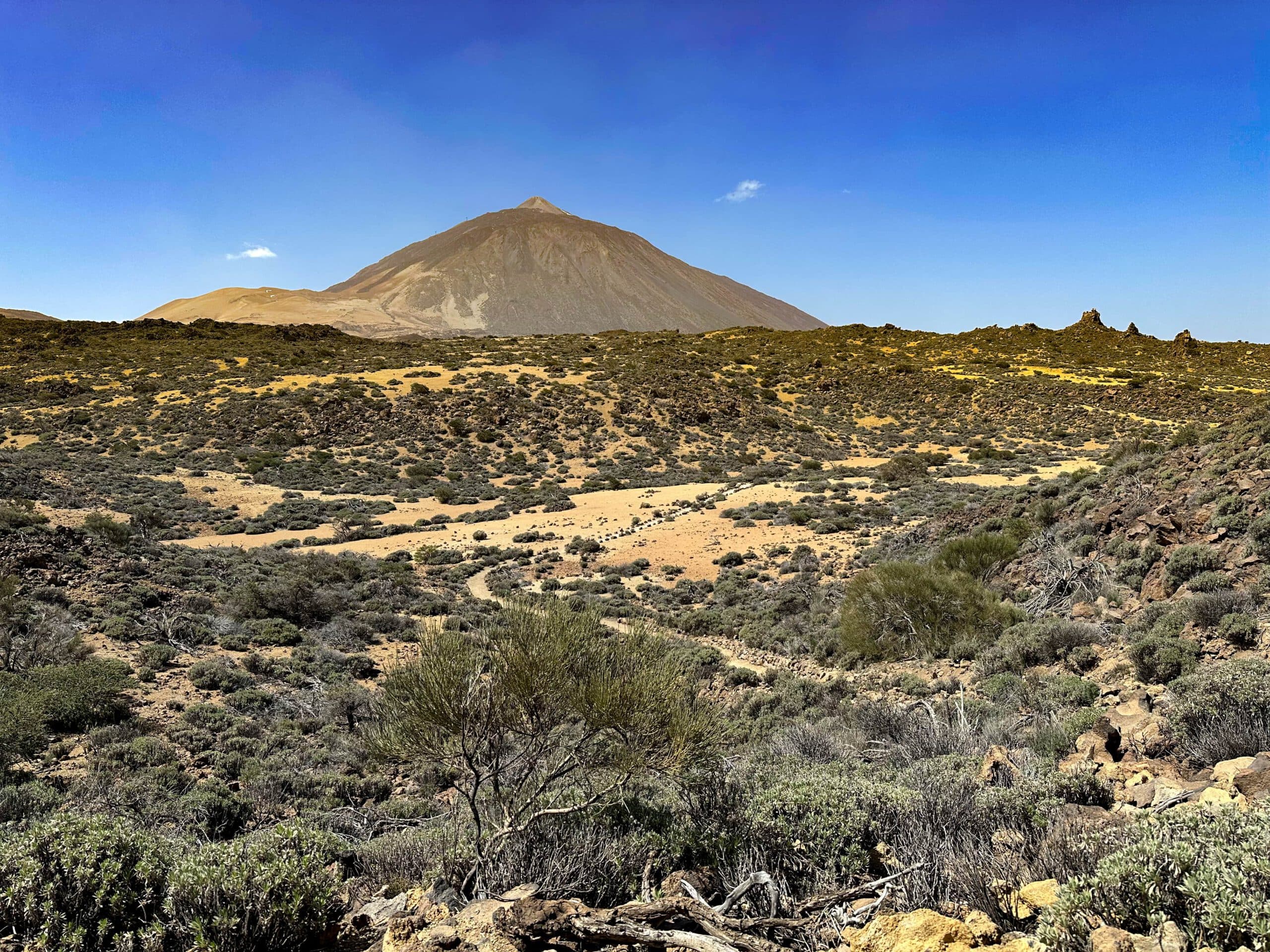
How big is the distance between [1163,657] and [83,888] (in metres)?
7.94

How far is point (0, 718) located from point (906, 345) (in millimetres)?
57975

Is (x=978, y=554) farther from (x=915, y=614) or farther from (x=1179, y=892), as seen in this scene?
(x=1179, y=892)

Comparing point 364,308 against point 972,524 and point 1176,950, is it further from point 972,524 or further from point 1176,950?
point 1176,950

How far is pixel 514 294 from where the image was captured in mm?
144500

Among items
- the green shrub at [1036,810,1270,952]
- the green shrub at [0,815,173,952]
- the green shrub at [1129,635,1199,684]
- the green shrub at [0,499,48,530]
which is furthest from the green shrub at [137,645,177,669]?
the green shrub at [1129,635,1199,684]

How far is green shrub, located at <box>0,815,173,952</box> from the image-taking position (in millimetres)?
2652

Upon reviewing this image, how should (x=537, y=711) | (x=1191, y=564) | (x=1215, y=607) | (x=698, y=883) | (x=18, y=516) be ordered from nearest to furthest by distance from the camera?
(x=698, y=883) < (x=537, y=711) < (x=1215, y=607) < (x=1191, y=564) < (x=18, y=516)

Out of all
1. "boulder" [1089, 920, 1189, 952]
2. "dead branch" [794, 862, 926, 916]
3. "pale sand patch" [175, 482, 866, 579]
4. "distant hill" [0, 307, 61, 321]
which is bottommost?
"pale sand patch" [175, 482, 866, 579]

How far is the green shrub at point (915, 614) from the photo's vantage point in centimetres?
916

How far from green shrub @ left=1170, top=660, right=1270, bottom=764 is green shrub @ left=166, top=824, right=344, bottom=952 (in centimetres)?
527

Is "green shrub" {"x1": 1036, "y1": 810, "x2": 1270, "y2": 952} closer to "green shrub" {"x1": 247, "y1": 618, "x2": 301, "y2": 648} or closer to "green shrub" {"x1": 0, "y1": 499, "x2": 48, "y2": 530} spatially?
"green shrub" {"x1": 247, "y1": 618, "x2": 301, "y2": 648}

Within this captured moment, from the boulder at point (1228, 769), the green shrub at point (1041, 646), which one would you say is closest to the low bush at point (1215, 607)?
the green shrub at point (1041, 646)

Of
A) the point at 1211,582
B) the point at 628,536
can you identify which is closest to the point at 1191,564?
the point at 1211,582

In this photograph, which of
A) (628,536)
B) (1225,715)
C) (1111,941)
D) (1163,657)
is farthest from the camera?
(628,536)
